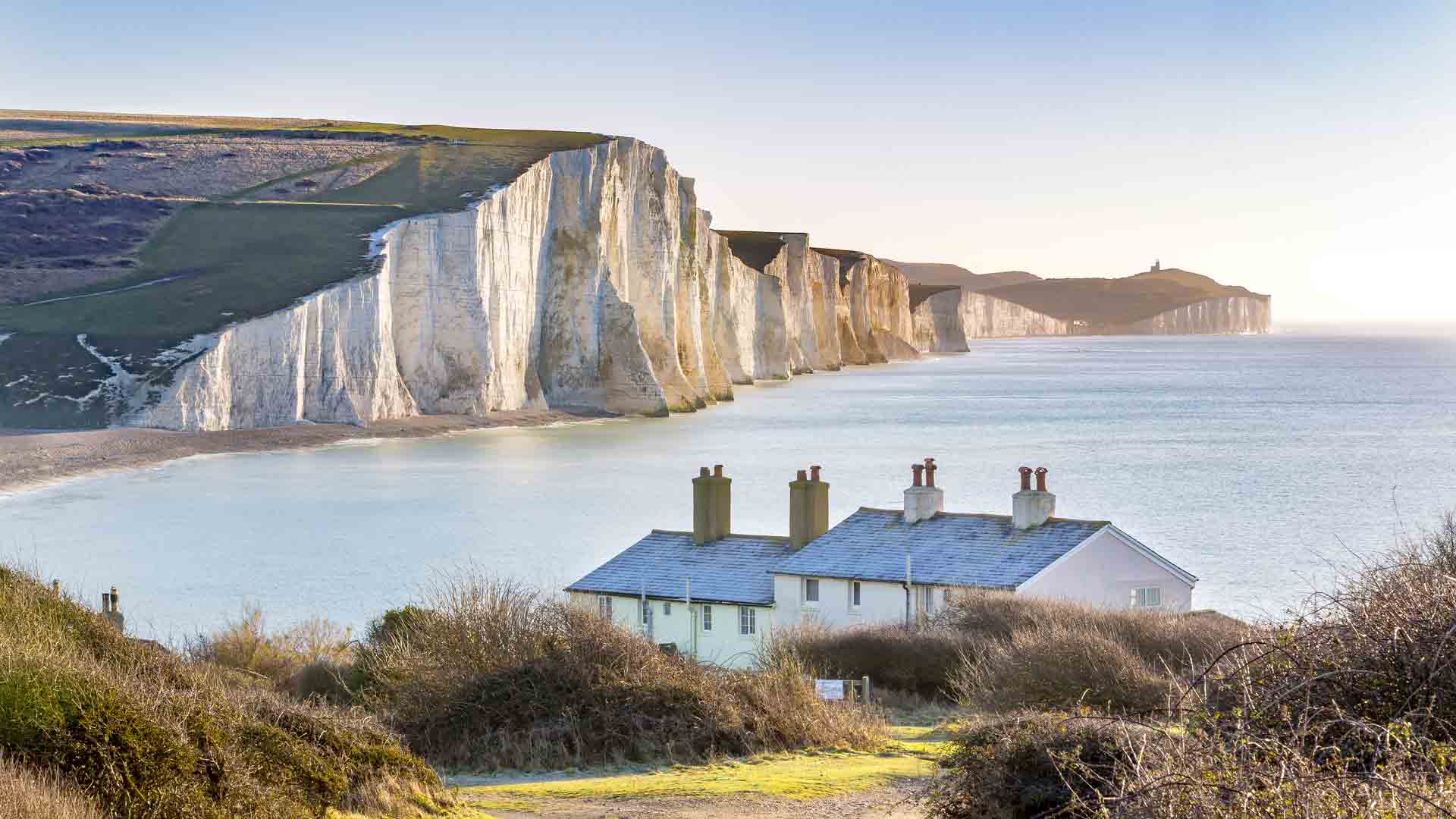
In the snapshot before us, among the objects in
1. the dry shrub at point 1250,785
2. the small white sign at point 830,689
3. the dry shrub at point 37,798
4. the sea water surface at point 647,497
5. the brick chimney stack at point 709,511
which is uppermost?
the dry shrub at point 1250,785

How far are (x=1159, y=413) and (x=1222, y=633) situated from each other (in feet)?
299

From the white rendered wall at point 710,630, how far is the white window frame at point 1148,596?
5.95 metres

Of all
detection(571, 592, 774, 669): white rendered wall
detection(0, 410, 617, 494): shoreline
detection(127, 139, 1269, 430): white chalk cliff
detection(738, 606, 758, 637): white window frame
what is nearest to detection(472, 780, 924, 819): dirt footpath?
detection(571, 592, 774, 669): white rendered wall

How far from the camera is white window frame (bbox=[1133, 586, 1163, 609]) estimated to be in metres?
27.0

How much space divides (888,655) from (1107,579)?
5459 mm

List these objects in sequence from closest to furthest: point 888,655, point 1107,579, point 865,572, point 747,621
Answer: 1. point 888,655
2. point 865,572
3. point 1107,579
4. point 747,621

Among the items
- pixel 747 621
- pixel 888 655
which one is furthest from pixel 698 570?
pixel 888 655

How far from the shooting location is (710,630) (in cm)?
2688

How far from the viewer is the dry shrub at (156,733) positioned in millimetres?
9734

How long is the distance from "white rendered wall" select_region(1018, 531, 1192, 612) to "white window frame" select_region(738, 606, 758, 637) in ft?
14.6

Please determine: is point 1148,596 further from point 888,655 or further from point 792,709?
point 792,709

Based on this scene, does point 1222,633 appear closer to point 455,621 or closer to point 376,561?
point 455,621

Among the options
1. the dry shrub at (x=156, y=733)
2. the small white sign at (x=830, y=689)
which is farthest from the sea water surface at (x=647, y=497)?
the dry shrub at (x=156, y=733)

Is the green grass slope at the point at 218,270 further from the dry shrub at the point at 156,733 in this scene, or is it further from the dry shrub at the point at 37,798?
the dry shrub at the point at 37,798
